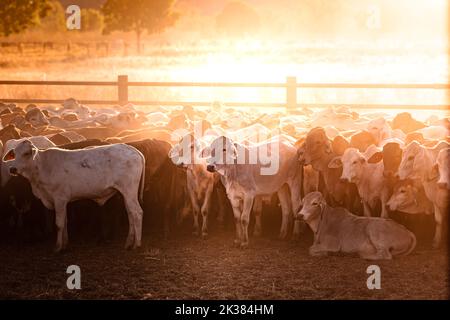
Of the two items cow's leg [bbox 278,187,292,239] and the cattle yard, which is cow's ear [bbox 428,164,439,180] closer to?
the cattle yard

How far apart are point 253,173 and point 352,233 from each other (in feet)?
4.93

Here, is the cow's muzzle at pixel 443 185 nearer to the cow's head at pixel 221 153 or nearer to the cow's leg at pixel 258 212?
the cow's head at pixel 221 153

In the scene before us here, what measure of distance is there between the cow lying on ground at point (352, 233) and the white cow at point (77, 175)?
205 cm

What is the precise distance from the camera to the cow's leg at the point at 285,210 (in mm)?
9743

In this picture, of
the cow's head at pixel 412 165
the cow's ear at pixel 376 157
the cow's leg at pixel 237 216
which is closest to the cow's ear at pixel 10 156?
the cow's leg at pixel 237 216

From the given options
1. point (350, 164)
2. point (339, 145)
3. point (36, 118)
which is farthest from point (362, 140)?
point (36, 118)

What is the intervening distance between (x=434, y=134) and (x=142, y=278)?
16.5 feet

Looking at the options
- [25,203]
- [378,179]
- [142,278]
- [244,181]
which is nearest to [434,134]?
[378,179]

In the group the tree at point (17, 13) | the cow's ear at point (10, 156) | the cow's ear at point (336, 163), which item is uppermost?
the tree at point (17, 13)

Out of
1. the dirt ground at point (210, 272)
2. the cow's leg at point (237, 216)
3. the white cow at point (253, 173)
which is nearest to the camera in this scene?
the dirt ground at point (210, 272)

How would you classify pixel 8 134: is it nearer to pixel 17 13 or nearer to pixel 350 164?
pixel 350 164

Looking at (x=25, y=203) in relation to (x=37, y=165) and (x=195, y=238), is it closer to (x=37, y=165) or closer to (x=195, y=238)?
(x=37, y=165)

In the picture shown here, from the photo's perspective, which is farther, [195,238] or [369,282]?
[195,238]
